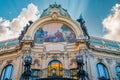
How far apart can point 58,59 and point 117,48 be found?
9.28 meters

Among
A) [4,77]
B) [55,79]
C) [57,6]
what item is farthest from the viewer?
[57,6]

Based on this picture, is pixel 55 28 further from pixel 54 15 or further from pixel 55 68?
pixel 55 68

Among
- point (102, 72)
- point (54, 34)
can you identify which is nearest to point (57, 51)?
point (54, 34)

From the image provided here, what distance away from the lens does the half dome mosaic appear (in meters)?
23.0

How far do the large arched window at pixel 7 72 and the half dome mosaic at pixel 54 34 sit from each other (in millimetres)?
4513

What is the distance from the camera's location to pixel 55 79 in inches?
635

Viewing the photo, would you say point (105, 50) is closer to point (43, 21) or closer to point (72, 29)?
point (72, 29)

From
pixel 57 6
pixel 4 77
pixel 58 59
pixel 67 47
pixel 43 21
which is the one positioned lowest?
pixel 4 77

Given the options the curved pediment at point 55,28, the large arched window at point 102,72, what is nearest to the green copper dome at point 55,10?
the curved pediment at point 55,28

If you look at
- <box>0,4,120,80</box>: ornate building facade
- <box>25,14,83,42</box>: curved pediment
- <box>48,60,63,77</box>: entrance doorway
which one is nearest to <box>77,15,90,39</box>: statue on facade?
<box>0,4,120,80</box>: ornate building facade

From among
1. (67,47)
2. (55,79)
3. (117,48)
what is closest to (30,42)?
(67,47)

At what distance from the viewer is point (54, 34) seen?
77.7 ft

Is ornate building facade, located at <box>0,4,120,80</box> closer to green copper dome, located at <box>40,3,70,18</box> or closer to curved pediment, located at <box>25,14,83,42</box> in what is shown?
curved pediment, located at <box>25,14,83,42</box>

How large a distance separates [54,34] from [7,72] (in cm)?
743
